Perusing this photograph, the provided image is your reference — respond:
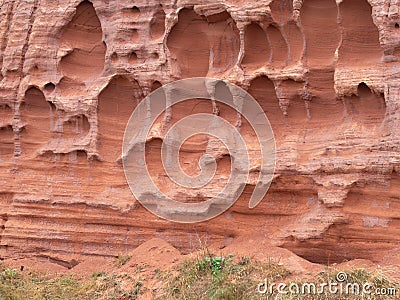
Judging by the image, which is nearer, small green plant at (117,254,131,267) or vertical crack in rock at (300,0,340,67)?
vertical crack in rock at (300,0,340,67)

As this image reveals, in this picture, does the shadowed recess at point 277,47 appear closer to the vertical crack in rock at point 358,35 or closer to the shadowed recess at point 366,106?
the vertical crack in rock at point 358,35

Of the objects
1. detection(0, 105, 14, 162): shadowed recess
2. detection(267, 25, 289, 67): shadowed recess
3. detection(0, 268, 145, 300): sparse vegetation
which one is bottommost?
detection(0, 268, 145, 300): sparse vegetation

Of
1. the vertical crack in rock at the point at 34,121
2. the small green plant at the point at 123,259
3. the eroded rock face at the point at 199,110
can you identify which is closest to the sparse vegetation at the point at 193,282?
the small green plant at the point at 123,259

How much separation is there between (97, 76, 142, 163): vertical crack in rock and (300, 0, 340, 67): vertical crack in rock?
3136mm

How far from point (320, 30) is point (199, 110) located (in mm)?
2331

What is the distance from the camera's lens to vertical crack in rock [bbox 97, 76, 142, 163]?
1169 cm

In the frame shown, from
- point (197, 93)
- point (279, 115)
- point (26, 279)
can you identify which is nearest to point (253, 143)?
point (279, 115)

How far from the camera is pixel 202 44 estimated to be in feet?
37.4

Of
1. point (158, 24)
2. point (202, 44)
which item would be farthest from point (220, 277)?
point (158, 24)

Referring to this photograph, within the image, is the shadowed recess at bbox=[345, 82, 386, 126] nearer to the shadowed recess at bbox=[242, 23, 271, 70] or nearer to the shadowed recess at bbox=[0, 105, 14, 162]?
the shadowed recess at bbox=[242, 23, 271, 70]

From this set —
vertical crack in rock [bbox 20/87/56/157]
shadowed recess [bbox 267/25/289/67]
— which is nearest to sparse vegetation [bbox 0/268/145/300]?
vertical crack in rock [bbox 20/87/56/157]

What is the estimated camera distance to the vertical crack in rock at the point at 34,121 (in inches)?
485

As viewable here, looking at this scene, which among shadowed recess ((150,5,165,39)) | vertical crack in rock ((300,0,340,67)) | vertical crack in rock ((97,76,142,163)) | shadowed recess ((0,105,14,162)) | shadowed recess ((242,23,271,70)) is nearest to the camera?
vertical crack in rock ((300,0,340,67))

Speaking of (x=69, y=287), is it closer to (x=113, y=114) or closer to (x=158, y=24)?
(x=113, y=114)
